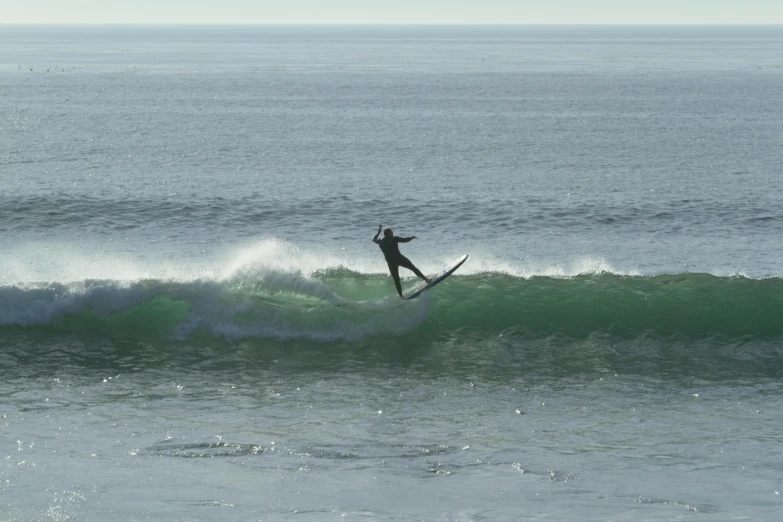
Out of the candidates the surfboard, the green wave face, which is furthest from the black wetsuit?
the green wave face

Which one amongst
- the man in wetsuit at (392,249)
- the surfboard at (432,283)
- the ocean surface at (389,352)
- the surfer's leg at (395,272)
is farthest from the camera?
the surfboard at (432,283)

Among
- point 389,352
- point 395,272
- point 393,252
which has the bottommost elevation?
point 389,352

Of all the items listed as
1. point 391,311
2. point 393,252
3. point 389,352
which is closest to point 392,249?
point 393,252

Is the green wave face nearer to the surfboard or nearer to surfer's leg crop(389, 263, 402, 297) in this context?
the surfboard

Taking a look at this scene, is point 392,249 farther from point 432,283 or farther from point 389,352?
point 389,352

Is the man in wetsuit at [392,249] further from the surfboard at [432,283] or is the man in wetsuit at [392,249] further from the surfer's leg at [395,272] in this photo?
the surfboard at [432,283]

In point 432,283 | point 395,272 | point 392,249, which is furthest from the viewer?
point 432,283

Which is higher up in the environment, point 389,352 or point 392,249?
point 392,249

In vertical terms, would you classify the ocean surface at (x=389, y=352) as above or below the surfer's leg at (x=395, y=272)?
below

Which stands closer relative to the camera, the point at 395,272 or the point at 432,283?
the point at 395,272

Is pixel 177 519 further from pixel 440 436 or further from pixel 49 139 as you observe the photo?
pixel 49 139

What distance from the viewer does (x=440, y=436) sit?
45.4 ft

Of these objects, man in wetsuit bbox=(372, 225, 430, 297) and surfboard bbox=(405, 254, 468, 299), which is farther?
surfboard bbox=(405, 254, 468, 299)

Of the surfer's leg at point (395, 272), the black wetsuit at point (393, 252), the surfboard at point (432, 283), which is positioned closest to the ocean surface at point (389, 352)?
the surfboard at point (432, 283)
